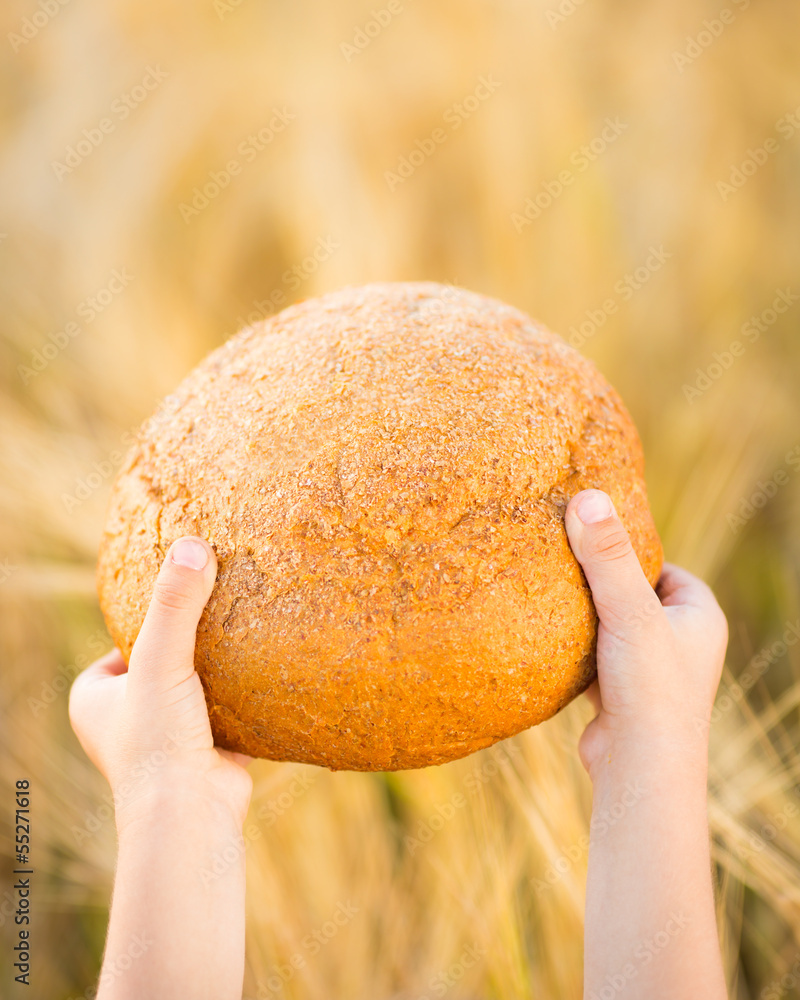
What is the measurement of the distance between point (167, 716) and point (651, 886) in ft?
2.33

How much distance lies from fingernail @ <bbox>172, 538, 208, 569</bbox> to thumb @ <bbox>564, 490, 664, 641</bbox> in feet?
1.61

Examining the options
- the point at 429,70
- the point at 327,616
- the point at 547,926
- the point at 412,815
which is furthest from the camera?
the point at 429,70

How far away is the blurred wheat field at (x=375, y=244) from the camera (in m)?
2.18

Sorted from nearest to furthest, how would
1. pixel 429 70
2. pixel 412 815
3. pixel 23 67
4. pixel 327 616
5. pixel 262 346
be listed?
pixel 327 616 < pixel 262 346 < pixel 412 815 < pixel 429 70 < pixel 23 67

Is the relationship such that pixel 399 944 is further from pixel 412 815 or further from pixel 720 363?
pixel 720 363

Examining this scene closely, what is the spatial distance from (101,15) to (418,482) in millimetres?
2105

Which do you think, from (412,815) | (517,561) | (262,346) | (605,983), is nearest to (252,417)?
(262,346)

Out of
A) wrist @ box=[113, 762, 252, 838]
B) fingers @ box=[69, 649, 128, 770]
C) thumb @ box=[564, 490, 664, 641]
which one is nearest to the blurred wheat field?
fingers @ box=[69, 649, 128, 770]

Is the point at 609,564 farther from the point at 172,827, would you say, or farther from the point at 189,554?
the point at 172,827

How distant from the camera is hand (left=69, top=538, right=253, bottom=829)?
3.59ft

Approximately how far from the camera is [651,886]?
1.15 m

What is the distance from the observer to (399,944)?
202 cm

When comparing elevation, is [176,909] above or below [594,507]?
below

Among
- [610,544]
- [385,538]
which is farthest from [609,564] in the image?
[385,538]
